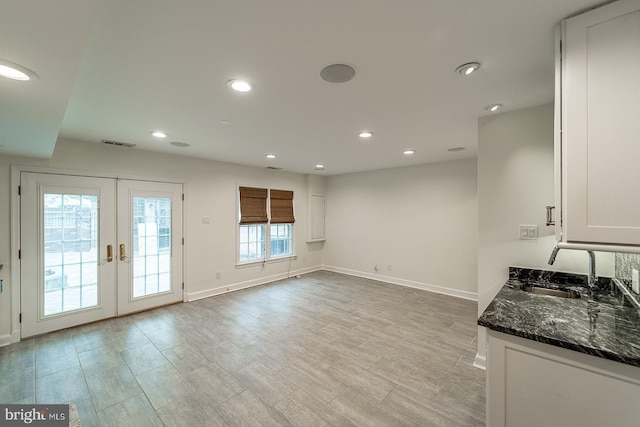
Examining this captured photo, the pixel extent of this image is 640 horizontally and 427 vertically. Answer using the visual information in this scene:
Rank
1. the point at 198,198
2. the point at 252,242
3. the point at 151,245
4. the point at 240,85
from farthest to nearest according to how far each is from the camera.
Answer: the point at 252,242 < the point at 198,198 < the point at 151,245 < the point at 240,85

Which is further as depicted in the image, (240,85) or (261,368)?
(261,368)

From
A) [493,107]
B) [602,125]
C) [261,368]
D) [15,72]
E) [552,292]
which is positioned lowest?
[261,368]

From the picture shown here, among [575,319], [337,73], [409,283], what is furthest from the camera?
[409,283]

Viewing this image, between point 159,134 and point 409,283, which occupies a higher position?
point 159,134

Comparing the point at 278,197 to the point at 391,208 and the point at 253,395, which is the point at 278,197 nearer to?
the point at 391,208

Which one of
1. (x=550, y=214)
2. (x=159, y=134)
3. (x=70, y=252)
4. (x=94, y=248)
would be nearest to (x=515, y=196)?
(x=550, y=214)

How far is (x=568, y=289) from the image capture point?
201 centimetres

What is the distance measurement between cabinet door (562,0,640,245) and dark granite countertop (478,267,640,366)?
0.48 meters

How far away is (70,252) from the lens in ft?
11.1

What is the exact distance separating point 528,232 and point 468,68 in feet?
5.02

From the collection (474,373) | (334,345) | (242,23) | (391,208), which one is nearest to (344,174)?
(391,208)

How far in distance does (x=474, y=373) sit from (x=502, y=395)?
1.27m

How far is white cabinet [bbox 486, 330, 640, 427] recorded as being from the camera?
44.3 inches

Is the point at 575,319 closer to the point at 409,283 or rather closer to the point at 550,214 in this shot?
the point at 550,214
